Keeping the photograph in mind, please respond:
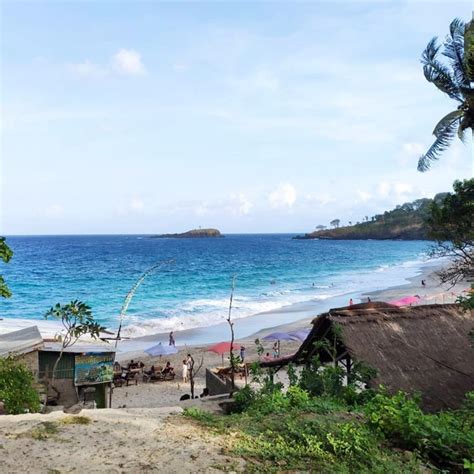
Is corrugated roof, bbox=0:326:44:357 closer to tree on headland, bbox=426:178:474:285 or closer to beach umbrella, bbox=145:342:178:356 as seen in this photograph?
beach umbrella, bbox=145:342:178:356

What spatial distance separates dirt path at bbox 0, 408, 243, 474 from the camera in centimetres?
532

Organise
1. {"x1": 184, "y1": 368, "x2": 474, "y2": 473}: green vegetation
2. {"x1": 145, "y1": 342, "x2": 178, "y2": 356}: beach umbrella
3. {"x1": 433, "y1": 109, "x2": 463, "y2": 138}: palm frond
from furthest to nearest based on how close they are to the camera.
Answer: {"x1": 145, "y1": 342, "x2": 178, "y2": 356}: beach umbrella → {"x1": 433, "y1": 109, "x2": 463, "y2": 138}: palm frond → {"x1": 184, "y1": 368, "x2": 474, "y2": 473}: green vegetation

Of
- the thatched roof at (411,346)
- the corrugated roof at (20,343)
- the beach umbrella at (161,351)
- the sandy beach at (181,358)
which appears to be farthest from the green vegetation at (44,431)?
the beach umbrella at (161,351)

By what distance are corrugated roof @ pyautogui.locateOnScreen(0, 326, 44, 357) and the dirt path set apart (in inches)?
233

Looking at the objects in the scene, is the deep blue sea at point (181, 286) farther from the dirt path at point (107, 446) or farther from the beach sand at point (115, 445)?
the dirt path at point (107, 446)

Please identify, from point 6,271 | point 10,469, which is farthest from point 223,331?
point 6,271

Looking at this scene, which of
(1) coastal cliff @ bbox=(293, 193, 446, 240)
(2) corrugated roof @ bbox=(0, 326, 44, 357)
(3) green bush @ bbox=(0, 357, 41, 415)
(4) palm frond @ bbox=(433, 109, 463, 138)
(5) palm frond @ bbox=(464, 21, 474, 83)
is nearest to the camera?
(3) green bush @ bbox=(0, 357, 41, 415)

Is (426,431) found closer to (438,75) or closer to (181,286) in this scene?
(438,75)

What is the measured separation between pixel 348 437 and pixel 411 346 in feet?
18.7

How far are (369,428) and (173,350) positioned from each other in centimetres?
1634

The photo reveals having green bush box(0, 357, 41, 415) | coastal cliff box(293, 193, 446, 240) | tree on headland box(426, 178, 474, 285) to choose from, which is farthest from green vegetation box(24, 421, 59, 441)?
coastal cliff box(293, 193, 446, 240)

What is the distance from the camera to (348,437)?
6008 mm

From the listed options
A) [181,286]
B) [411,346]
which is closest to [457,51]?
[411,346]

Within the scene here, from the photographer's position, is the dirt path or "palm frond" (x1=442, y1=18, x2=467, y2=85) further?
"palm frond" (x1=442, y1=18, x2=467, y2=85)
